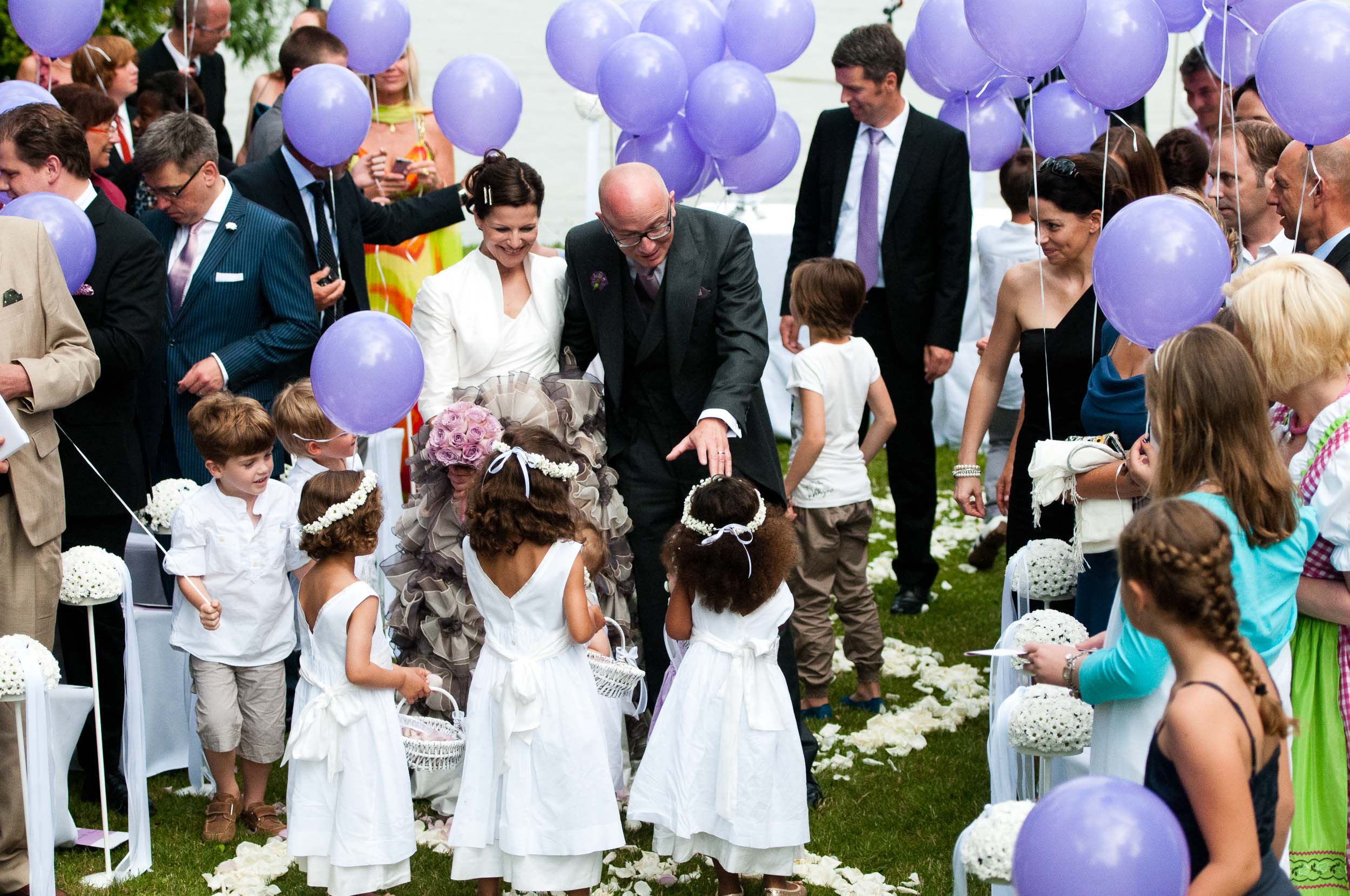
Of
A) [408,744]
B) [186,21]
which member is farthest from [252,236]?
[186,21]

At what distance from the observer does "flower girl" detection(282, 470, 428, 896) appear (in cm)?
378

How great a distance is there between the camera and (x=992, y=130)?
6.54 m

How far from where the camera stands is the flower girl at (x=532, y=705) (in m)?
3.70

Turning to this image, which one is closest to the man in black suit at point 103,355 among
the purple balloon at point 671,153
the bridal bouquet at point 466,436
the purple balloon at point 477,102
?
the bridal bouquet at point 466,436

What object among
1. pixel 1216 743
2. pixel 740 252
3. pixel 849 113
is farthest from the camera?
pixel 849 113

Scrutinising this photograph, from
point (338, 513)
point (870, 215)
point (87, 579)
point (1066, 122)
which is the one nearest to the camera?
point (338, 513)

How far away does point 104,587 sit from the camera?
13.3ft

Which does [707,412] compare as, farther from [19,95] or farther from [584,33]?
[19,95]

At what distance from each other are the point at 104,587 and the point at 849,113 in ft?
13.0

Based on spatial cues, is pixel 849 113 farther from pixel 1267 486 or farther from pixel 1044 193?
pixel 1267 486

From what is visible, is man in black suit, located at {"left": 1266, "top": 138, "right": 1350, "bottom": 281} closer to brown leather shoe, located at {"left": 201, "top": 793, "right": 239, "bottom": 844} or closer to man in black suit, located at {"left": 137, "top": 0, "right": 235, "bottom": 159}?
brown leather shoe, located at {"left": 201, "top": 793, "right": 239, "bottom": 844}

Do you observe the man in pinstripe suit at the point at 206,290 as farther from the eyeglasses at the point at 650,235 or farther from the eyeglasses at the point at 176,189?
the eyeglasses at the point at 650,235

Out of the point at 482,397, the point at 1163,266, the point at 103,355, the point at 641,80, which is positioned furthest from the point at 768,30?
the point at 103,355

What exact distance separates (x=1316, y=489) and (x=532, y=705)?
1.96m
